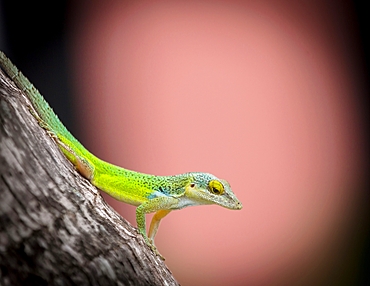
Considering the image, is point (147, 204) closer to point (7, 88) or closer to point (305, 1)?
point (7, 88)

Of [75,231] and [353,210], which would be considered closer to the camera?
[75,231]

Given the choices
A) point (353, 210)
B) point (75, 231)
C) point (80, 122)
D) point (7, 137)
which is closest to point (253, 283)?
point (353, 210)

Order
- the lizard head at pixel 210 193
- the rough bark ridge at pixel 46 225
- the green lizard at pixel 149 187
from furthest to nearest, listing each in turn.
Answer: the lizard head at pixel 210 193 → the green lizard at pixel 149 187 → the rough bark ridge at pixel 46 225

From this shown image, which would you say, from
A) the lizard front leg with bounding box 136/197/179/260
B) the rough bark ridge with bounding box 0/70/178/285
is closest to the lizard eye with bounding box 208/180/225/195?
the lizard front leg with bounding box 136/197/179/260

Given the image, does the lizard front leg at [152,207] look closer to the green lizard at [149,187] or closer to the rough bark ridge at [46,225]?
the green lizard at [149,187]

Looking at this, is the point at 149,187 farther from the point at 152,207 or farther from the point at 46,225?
the point at 46,225

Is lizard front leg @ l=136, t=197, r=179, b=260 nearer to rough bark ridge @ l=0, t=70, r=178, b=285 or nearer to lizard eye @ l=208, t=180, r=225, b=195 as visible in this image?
lizard eye @ l=208, t=180, r=225, b=195

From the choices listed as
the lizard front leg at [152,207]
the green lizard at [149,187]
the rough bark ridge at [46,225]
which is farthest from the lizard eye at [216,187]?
the rough bark ridge at [46,225]

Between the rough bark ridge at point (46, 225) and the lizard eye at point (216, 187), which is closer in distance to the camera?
the rough bark ridge at point (46, 225)
